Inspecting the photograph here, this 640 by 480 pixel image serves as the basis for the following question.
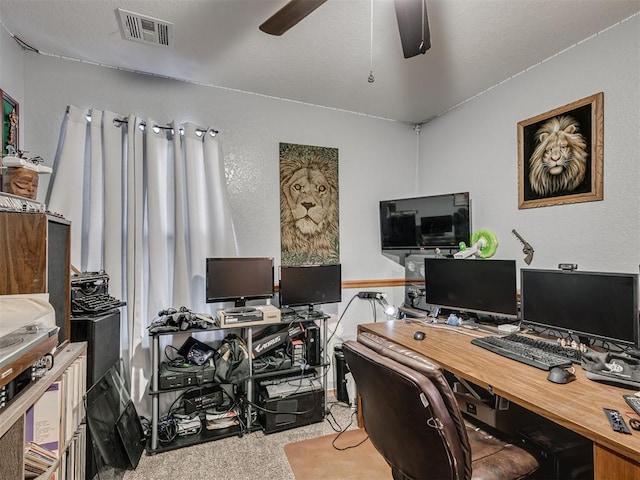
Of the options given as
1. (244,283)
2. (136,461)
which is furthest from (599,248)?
(136,461)

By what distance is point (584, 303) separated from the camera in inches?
67.2

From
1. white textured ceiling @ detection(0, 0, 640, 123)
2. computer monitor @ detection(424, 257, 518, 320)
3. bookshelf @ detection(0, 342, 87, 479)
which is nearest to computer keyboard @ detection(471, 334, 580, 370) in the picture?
computer monitor @ detection(424, 257, 518, 320)

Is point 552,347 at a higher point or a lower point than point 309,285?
lower

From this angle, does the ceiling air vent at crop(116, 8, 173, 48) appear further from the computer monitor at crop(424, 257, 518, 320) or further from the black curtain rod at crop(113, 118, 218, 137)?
the computer monitor at crop(424, 257, 518, 320)

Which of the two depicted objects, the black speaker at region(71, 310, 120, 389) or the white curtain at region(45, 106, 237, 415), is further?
the white curtain at region(45, 106, 237, 415)

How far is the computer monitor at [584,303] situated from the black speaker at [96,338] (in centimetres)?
241

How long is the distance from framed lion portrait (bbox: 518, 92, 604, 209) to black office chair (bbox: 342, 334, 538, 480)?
166 cm

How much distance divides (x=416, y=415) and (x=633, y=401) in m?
0.83

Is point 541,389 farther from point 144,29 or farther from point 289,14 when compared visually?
point 144,29

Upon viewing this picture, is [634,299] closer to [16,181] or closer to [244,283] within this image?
[244,283]

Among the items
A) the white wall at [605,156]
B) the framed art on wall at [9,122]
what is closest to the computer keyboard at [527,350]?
the white wall at [605,156]

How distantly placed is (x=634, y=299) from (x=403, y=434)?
1.30 m

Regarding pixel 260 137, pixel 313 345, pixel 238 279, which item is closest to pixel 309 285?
pixel 313 345

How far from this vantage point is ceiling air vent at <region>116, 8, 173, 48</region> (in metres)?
1.82
